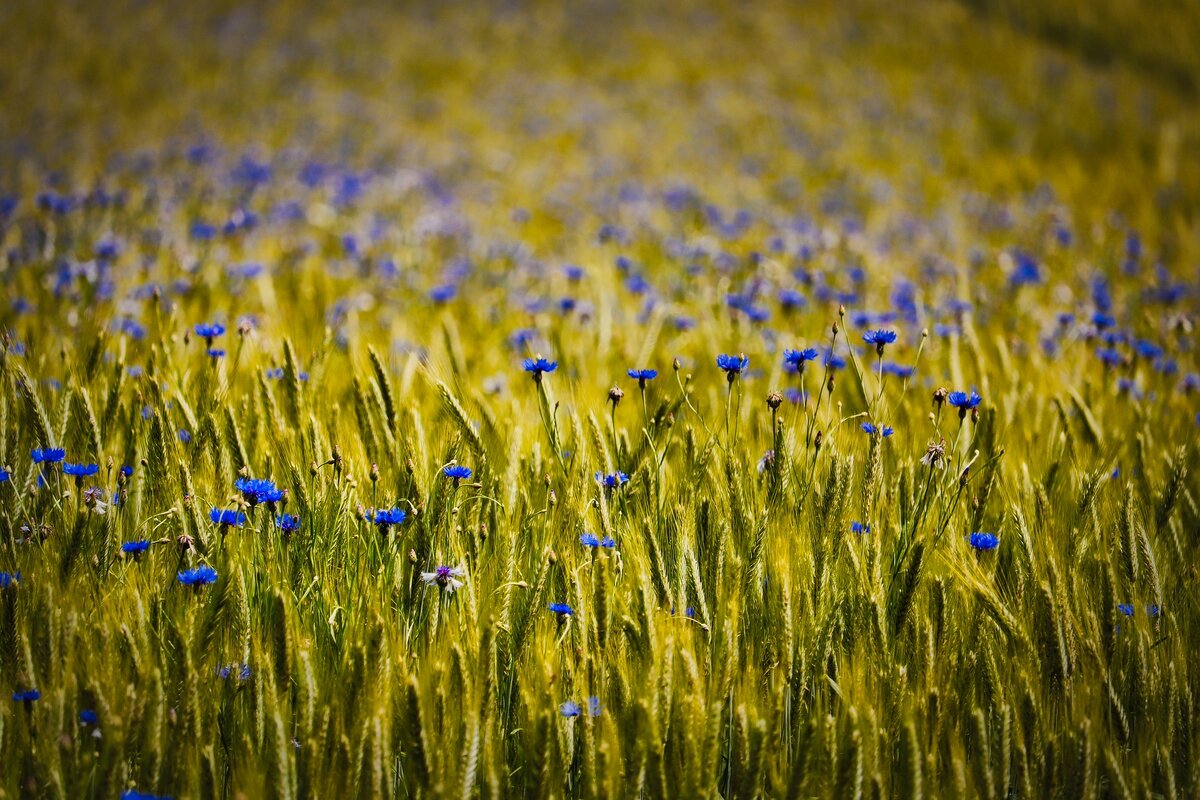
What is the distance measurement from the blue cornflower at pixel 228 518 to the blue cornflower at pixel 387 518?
0.24 meters

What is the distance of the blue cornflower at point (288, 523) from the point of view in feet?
5.10

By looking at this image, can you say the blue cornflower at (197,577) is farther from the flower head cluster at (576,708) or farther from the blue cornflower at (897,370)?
the blue cornflower at (897,370)

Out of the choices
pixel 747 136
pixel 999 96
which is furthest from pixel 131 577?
pixel 999 96

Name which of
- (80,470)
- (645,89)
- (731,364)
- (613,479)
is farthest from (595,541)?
(645,89)

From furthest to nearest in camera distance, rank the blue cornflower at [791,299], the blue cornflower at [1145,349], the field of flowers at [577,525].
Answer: the blue cornflower at [791,299], the blue cornflower at [1145,349], the field of flowers at [577,525]

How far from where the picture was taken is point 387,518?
4.99 feet

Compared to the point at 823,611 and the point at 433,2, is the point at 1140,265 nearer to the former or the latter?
the point at 823,611

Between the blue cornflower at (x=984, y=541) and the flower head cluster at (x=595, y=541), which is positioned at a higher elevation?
the flower head cluster at (x=595, y=541)

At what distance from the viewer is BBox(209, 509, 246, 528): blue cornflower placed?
4.79 feet

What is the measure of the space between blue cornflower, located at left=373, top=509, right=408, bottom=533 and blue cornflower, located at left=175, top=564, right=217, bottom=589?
282 mm

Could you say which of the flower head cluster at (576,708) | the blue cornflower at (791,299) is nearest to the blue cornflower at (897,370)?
the blue cornflower at (791,299)

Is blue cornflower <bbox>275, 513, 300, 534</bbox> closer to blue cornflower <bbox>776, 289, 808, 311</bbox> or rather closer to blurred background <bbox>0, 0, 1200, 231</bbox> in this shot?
blue cornflower <bbox>776, 289, 808, 311</bbox>

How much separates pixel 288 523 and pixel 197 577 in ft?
0.74

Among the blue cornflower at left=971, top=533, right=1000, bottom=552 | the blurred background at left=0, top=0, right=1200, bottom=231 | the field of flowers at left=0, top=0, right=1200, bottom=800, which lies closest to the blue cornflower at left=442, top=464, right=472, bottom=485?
the field of flowers at left=0, top=0, right=1200, bottom=800
